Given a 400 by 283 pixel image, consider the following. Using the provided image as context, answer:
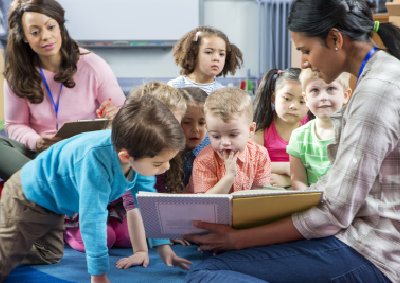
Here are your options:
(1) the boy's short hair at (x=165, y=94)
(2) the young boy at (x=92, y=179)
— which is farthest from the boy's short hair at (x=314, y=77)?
(2) the young boy at (x=92, y=179)

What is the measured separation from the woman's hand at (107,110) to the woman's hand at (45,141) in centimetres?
24

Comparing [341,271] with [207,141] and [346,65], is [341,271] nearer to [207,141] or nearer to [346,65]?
[346,65]

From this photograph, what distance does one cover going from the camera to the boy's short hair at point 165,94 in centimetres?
158

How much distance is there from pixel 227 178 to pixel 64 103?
0.98 m

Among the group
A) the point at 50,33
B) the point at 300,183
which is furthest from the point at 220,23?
the point at 300,183

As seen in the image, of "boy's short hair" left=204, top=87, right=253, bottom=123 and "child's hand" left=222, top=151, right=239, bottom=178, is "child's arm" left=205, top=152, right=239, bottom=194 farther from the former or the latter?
"boy's short hair" left=204, top=87, right=253, bottom=123

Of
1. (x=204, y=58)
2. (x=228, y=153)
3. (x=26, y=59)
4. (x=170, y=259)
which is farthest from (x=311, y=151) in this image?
(x=26, y=59)

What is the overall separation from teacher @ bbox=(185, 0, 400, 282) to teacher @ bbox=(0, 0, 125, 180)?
109cm

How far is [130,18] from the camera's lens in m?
4.68

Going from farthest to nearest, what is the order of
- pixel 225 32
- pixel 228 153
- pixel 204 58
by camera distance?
pixel 225 32, pixel 204 58, pixel 228 153

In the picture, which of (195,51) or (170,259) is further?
(195,51)

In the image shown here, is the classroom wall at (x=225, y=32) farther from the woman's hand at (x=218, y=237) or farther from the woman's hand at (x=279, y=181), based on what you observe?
the woman's hand at (x=218, y=237)

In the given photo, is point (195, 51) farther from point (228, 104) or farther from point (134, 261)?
point (134, 261)

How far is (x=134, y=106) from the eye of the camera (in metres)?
1.22
